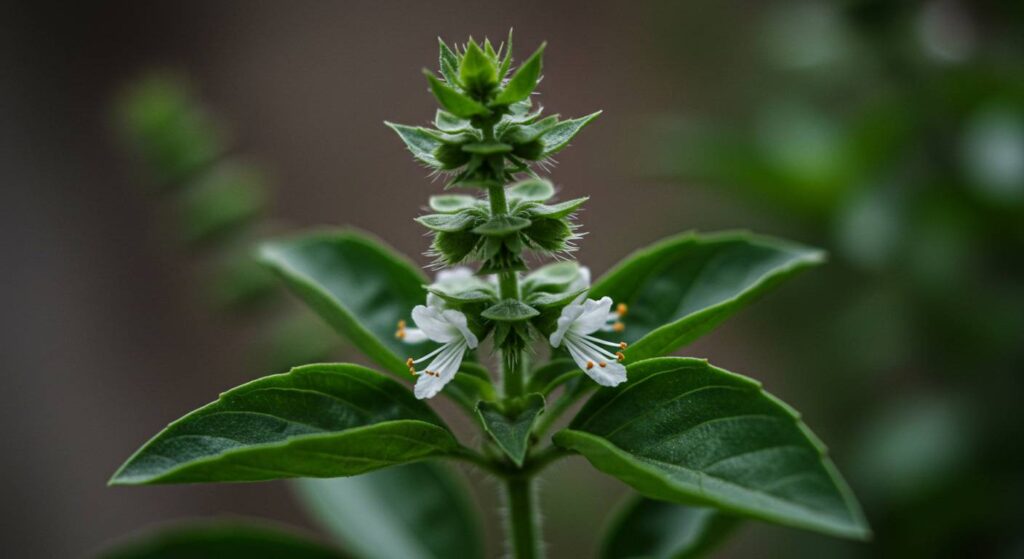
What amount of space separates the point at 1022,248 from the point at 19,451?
2.65 m

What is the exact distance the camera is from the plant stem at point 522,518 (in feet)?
3.14

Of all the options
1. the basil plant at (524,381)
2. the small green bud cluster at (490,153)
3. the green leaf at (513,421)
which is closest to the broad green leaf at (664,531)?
the basil plant at (524,381)

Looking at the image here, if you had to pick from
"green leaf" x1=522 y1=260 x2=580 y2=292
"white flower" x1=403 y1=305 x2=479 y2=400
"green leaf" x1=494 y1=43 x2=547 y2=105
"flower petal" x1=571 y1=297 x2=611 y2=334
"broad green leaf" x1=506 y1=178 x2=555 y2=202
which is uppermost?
"green leaf" x1=494 y1=43 x2=547 y2=105

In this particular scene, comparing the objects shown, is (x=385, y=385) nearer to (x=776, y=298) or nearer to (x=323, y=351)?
(x=323, y=351)

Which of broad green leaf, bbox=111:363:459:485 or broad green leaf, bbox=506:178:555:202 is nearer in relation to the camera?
broad green leaf, bbox=111:363:459:485

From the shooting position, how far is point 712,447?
30.0 inches

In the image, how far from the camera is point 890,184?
70.4 inches

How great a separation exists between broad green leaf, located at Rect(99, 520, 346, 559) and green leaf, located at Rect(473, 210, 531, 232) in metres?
0.60

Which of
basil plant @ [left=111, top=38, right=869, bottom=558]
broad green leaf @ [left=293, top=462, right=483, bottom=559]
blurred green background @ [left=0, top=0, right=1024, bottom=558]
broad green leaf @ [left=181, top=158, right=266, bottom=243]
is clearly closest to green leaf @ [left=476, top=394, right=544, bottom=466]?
basil plant @ [left=111, top=38, right=869, bottom=558]

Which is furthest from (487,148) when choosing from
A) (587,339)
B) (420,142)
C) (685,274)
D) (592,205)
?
(592,205)

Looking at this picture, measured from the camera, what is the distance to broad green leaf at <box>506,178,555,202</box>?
0.87 metres

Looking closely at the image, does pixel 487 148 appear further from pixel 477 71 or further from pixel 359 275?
pixel 359 275

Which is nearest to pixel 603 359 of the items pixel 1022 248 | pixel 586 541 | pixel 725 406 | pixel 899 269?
pixel 725 406

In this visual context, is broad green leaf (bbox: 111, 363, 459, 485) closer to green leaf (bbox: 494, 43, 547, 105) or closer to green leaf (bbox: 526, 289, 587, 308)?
green leaf (bbox: 526, 289, 587, 308)
